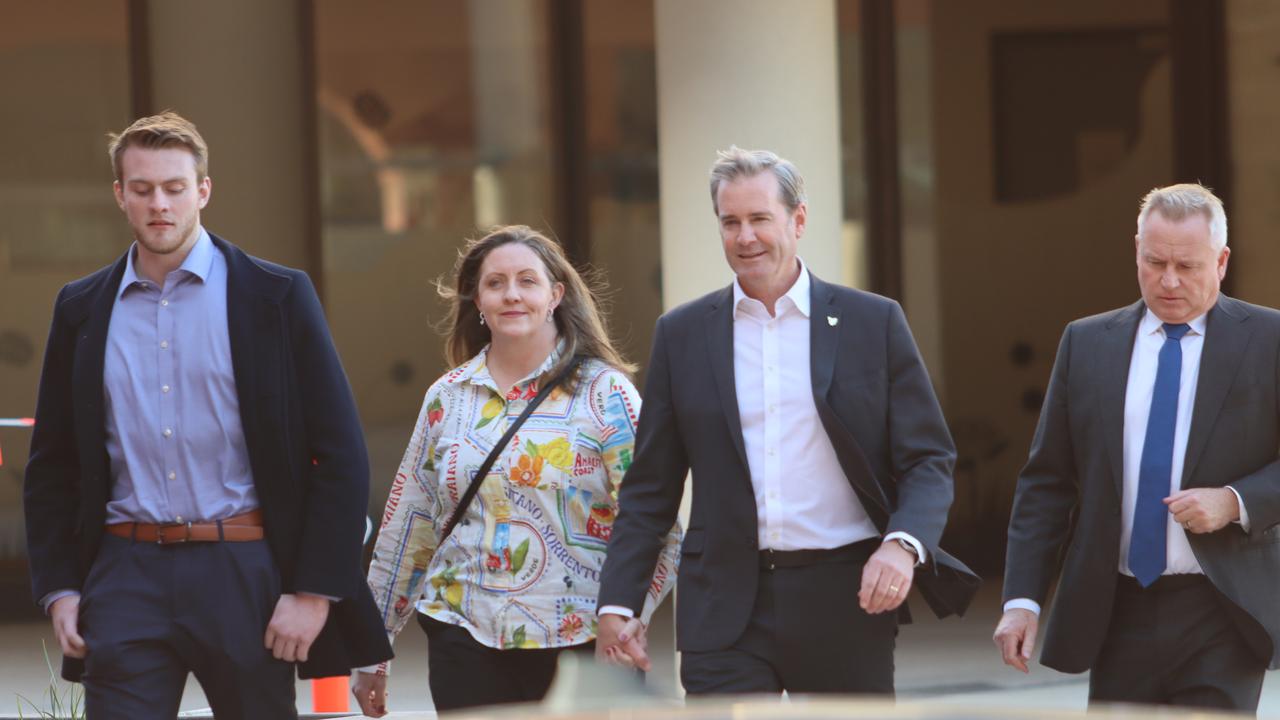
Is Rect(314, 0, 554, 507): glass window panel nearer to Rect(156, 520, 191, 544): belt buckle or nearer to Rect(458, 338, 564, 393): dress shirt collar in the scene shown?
Rect(458, 338, 564, 393): dress shirt collar

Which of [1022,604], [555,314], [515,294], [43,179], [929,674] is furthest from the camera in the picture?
[43,179]

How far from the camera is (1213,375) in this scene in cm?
449

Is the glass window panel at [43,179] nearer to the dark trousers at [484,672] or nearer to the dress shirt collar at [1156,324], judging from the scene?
the dark trousers at [484,672]

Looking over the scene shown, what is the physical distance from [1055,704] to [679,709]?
6124mm

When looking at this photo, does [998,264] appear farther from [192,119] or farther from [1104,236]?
[192,119]

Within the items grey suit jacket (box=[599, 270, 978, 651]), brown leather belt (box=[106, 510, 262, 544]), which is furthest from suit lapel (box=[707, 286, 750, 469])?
brown leather belt (box=[106, 510, 262, 544])

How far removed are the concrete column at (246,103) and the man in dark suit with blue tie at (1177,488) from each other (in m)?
6.37

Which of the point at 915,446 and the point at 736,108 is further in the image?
the point at 736,108

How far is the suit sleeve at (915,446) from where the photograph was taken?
436 centimetres

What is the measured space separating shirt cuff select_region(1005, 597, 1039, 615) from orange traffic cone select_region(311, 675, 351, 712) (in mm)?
3156

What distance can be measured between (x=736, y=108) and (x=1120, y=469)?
363 cm

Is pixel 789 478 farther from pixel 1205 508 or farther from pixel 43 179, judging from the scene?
pixel 43 179

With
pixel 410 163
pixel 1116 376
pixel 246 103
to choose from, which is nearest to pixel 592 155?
pixel 410 163

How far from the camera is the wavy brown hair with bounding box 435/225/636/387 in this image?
5.09 metres
